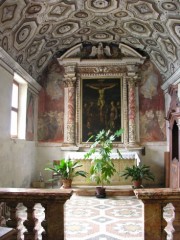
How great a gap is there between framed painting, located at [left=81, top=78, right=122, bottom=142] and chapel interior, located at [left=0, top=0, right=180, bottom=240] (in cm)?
4

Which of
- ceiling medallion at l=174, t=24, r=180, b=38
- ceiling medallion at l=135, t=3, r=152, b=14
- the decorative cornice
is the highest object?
ceiling medallion at l=135, t=3, r=152, b=14

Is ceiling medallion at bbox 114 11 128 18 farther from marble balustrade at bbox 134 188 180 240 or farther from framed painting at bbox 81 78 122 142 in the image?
marble balustrade at bbox 134 188 180 240

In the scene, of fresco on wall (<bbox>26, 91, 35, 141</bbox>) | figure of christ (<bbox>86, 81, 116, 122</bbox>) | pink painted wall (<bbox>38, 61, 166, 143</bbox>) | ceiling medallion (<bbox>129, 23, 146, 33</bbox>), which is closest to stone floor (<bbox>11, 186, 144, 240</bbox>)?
fresco on wall (<bbox>26, 91, 35, 141</bbox>)

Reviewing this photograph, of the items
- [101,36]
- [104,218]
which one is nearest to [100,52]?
[101,36]

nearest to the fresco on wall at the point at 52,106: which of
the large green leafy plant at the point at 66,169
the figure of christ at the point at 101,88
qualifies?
the figure of christ at the point at 101,88

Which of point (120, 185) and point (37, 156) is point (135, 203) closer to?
point (120, 185)

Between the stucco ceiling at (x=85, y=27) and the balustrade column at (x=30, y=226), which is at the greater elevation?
the stucco ceiling at (x=85, y=27)

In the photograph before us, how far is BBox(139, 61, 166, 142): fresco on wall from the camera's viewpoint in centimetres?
1106

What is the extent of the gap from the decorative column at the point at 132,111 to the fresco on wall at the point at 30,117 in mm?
3700

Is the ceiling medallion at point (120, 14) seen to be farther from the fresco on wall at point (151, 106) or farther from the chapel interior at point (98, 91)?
the fresco on wall at point (151, 106)

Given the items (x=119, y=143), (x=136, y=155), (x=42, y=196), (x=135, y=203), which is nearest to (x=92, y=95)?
(x=119, y=143)

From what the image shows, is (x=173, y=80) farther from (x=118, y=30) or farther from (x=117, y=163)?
(x=117, y=163)

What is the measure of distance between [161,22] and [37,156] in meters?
6.59

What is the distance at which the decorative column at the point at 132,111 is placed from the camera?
10.8 m
